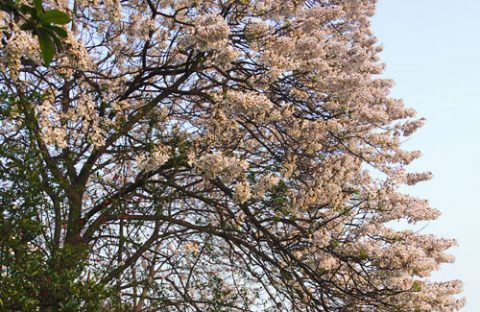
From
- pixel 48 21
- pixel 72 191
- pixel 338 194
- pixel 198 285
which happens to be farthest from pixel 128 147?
pixel 48 21

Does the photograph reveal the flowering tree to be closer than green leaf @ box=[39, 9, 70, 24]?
No

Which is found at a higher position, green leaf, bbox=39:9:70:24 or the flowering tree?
the flowering tree

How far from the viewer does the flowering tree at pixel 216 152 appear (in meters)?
8.03

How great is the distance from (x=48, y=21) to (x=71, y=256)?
4.15 m

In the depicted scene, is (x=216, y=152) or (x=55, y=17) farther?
(x=216, y=152)

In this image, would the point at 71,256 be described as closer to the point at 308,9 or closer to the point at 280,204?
the point at 280,204

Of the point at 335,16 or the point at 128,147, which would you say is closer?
the point at 128,147

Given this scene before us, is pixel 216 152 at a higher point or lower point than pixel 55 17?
higher

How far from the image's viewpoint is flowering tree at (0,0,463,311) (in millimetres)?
8031

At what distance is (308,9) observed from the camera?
1073 cm

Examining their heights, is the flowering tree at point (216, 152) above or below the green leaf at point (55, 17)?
above

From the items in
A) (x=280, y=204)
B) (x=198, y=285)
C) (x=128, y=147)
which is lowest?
(x=198, y=285)

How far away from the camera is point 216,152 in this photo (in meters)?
8.33

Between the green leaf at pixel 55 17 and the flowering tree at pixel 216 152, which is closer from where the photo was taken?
the green leaf at pixel 55 17
